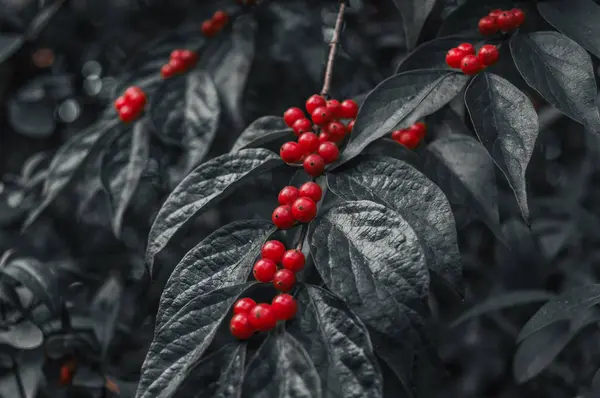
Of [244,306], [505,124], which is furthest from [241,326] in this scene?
[505,124]

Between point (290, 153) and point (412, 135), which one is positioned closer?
point (290, 153)

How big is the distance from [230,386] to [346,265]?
0.15m

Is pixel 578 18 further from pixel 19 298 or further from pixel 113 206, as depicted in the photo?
pixel 19 298

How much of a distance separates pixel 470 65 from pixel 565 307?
0.31m

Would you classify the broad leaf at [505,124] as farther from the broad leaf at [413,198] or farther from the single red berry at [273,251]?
the single red berry at [273,251]

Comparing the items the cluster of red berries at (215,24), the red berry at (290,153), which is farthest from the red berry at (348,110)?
the cluster of red berries at (215,24)

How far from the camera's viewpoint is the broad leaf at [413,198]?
60cm

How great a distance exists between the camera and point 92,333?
1.08 m

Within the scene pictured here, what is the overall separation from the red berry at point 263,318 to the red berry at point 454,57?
0.39m

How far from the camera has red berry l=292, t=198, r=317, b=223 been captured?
638 millimetres

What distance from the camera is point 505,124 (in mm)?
646

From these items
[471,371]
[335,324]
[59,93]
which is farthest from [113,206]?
[471,371]

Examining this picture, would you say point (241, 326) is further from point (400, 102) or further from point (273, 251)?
point (400, 102)

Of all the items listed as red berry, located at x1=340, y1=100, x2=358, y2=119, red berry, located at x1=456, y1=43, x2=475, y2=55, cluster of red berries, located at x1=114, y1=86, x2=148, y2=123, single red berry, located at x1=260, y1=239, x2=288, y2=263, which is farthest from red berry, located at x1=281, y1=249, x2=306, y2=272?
cluster of red berries, located at x1=114, y1=86, x2=148, y2=123
